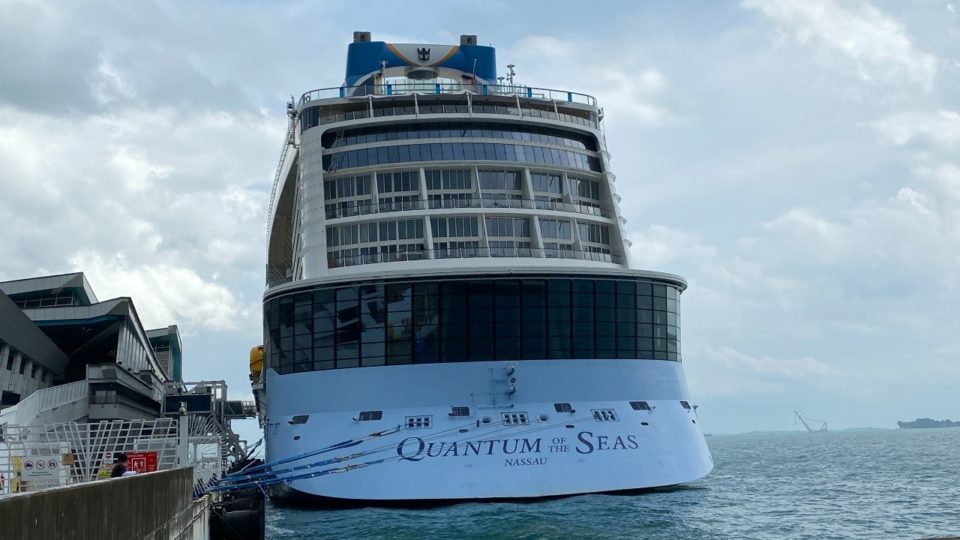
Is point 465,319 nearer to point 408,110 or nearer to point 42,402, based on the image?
point 408,110

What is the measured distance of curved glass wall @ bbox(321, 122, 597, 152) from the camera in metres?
49.6

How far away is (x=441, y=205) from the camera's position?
46.8 m

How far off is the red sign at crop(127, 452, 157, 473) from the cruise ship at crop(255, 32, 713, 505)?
9.01 meters

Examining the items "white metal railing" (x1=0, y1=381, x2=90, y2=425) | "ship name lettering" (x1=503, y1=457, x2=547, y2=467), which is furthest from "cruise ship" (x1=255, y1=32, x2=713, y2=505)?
"white metal railing" (x1=0, y1=381, x2=90, y2=425)

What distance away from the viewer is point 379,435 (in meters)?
37.6

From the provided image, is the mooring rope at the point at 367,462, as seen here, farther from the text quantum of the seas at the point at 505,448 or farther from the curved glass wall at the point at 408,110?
the curved glass wall at the point at 408,110

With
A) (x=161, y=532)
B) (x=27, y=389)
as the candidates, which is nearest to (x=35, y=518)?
(x=161, y=532)

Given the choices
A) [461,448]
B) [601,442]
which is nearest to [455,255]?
[461,448]

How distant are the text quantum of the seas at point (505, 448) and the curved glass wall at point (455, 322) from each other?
368 centimetres

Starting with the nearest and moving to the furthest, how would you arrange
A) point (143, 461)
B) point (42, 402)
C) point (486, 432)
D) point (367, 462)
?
point (143, 461)
point (367, 462)
point (486, 432)
point (42, 402)

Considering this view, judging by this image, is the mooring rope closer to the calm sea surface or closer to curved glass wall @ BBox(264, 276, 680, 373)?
the calm sea surface

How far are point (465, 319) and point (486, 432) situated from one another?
4.80m

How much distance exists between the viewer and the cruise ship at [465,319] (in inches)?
1475

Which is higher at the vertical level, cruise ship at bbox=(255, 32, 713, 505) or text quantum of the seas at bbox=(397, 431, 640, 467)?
cruise ship at bbox=(255, 32, 713, 505)
